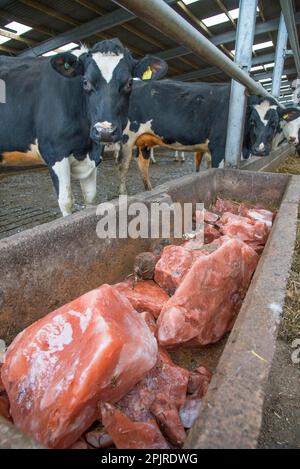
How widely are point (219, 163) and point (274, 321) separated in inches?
156

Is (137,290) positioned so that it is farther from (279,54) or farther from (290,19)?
(279,54)

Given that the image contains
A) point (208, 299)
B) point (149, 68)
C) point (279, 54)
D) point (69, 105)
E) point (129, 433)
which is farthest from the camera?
point (279, 54)

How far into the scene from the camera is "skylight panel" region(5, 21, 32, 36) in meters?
7.20

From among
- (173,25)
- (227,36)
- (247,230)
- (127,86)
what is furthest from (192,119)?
(227,36)

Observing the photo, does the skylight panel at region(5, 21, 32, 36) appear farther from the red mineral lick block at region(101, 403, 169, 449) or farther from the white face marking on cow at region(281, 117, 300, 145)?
the red mineral lick block at region(101, 403, 169, 449)

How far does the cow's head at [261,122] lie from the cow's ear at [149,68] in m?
1.88

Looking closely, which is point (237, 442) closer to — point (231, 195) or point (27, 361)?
point (27, 361)

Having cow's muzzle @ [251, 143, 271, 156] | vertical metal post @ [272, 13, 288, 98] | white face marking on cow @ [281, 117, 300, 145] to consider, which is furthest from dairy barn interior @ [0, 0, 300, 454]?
vertical metal post @ [272, 13, 288, 98]

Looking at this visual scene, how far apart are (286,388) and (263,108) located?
4.01 m

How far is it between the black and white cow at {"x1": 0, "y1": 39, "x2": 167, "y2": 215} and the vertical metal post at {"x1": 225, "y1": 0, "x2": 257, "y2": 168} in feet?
2.79

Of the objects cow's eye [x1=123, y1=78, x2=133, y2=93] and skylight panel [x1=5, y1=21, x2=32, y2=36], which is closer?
cow's eye [x1=123, y1=78, x2=133, y2=93]

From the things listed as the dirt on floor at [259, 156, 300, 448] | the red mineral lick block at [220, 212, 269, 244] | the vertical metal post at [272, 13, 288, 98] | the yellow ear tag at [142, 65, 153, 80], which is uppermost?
the vertical metal post at [272, 13, 288, 98]

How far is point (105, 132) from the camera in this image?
7.66 feet

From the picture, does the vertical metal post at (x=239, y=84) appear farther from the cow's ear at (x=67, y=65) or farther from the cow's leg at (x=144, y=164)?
the cow's leg at (x=144, y=164)
